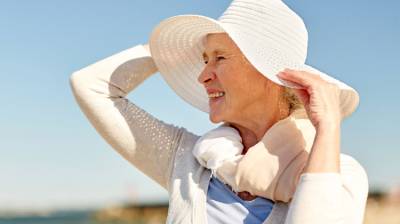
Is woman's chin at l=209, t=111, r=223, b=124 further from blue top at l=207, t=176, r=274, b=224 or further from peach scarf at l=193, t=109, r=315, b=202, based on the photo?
blue top at l=207, t=176, r=274, b=224

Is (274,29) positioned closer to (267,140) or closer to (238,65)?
(238,65)

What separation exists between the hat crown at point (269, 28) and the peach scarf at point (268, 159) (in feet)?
0.69

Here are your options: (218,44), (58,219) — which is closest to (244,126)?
(218,44)

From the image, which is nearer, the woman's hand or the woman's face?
the woman's hand

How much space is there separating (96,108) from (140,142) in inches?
6.9

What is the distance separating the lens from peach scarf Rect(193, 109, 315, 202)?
2021 millimetres

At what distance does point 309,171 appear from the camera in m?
1.86

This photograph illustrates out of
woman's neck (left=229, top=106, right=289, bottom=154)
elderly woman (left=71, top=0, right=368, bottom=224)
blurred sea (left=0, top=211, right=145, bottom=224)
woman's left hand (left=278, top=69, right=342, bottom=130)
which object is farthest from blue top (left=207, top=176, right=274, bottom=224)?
blurred sea (left=0, top=211, right=145, bottom=224)

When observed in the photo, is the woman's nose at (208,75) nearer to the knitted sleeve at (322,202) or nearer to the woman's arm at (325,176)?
the woman's arm at (325,176)

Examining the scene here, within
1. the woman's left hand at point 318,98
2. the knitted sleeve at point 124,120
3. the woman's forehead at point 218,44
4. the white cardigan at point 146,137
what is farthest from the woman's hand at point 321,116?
the knitted sleeve at point 124,120

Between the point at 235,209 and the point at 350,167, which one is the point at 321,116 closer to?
the point at 350,167

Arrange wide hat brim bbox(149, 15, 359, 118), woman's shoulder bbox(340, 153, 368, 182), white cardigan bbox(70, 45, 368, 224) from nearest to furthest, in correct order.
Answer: woman's shoulder bbox(340, 153, 368, 182)
white cardigan bbox(70, 45, 368, 224)
wide hat brim bbox(149, 15, 359, 118)

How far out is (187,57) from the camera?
2512mm

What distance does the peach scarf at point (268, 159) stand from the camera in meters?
2.02
